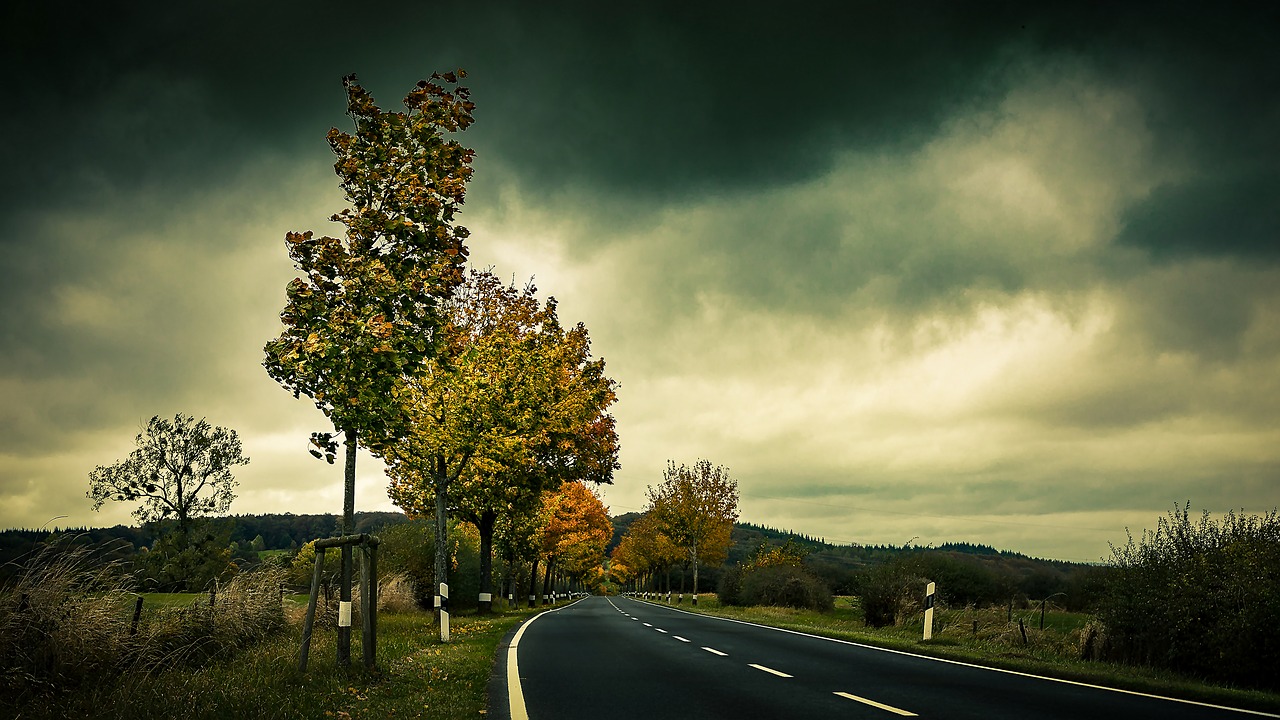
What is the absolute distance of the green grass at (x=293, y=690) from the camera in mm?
7531

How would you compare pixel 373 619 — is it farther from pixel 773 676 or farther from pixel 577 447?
pixel 577 447

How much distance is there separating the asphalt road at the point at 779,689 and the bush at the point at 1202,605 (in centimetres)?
397

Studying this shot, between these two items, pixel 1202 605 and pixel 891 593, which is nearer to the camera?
pixel 1202 605

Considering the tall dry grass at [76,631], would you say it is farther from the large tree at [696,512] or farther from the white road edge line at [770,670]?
the large tree at [696,512]

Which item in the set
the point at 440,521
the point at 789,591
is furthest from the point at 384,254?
the point at 789,591

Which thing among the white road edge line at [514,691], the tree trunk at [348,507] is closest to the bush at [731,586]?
the white road edge line at [514,691]

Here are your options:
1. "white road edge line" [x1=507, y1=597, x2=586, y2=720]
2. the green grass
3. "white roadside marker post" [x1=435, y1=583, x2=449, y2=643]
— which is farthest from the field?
"white roadside marker post" [x1=435, y1=583, x2=449, y2=643]

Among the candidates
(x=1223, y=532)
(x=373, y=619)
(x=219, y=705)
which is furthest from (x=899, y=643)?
(x=219, y=705)

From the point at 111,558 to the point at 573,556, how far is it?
69.2 meters

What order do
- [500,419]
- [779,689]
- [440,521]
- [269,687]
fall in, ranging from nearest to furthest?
[269,687]
[779,689]
[440,521]
[500,419]

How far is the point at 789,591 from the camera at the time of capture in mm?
43812

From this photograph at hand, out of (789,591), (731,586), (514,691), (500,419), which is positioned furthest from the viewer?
(731,586)

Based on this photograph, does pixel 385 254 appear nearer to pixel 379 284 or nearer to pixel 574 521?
pixel 379 284

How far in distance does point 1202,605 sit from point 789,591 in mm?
31911
